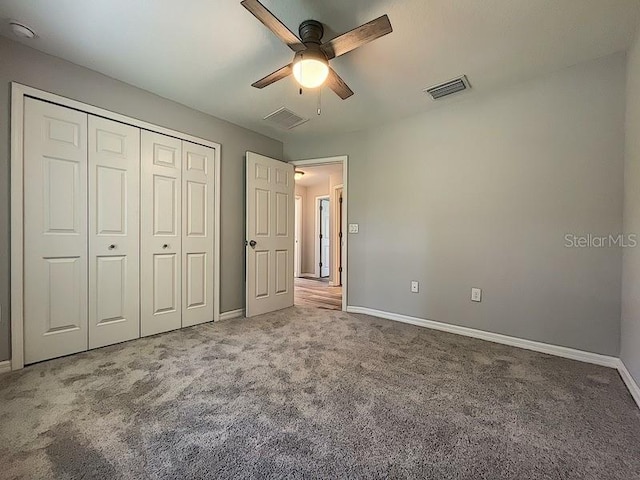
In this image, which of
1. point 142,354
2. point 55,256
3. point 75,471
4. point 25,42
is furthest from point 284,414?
point 25,42

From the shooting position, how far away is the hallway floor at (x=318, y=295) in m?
4.29

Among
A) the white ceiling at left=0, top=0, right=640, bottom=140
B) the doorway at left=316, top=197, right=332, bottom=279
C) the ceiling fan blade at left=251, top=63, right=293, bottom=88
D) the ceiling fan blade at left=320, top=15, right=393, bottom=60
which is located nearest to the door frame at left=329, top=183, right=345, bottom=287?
the doorway at left=316, top=197, right=332, bottom=279

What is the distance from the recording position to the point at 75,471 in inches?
46.3

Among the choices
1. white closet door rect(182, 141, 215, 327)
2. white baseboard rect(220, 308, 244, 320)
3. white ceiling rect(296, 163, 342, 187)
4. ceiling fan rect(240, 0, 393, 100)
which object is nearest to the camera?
ceiling fan rect(240, 0, 393, 100)

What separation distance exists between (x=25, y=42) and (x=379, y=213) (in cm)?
337

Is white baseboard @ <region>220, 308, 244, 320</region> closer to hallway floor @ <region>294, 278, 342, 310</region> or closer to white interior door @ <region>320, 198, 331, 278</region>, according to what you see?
hallway floor @ <region>294, 278, 342, 310</region>

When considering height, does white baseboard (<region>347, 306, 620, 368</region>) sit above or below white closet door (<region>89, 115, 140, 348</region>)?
below

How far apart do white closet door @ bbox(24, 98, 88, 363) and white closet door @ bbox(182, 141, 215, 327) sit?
2.85ft

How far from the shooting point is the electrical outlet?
112 inches

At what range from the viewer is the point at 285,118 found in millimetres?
3348

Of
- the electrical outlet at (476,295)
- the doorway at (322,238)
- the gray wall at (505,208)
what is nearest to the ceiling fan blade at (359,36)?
the gray wall at (505,208)

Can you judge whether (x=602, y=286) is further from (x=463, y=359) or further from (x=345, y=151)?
(x=345, y=151)

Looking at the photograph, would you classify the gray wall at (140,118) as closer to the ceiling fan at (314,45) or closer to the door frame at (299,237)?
the ceiling fan at (314,45)

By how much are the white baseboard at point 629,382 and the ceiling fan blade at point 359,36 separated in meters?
2.52
